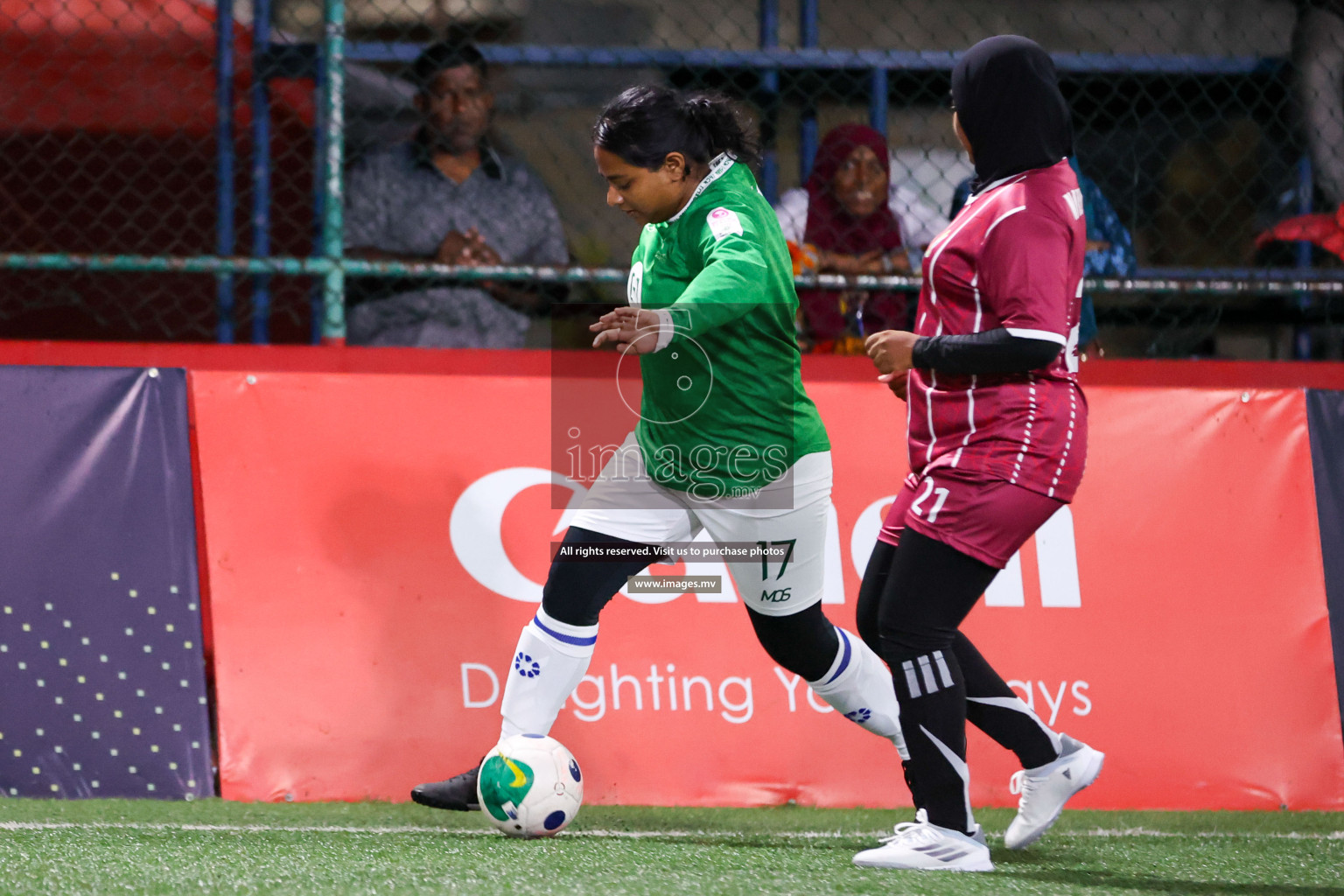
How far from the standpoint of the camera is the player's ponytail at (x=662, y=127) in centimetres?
305

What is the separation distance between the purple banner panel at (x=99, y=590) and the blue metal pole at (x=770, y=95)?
8.10 feet

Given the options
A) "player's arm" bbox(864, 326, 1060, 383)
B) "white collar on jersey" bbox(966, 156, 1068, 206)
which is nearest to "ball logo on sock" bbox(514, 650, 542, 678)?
"player's arm" bbox(864, 326, 1060, 383)

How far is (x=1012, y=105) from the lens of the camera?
2686 mm

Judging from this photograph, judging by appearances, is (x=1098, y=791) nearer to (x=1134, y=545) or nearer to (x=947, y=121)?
(x=1134, y=545)

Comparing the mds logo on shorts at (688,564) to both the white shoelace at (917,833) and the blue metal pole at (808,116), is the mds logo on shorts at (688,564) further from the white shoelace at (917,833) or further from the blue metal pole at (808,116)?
the blue metal pole at (808,116)

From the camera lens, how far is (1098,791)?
3.87 m

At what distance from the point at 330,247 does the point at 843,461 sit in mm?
1898

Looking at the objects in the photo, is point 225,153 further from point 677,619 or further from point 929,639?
point 929,639

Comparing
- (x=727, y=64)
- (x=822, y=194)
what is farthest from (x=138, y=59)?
(x=822, y=194)

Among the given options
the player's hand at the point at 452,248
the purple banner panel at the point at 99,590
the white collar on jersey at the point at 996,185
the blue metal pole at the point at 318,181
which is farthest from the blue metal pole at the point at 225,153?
the white collar on jersey at the point at 996,185

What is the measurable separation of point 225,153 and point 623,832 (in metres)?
3.21

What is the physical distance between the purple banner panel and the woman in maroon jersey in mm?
2102

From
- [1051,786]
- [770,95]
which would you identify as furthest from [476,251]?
[1051,786]

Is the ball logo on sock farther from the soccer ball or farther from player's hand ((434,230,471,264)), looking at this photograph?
Result: player's hand ((434,230,471,264))
